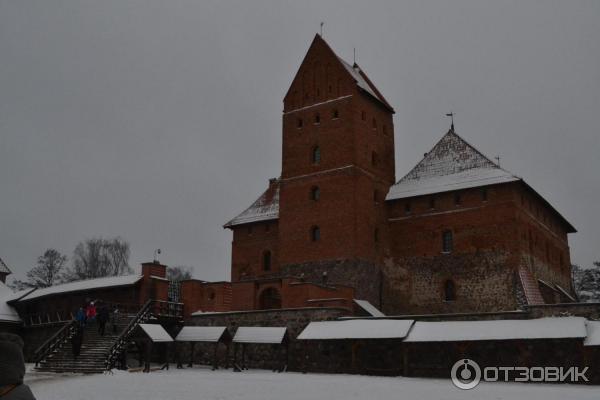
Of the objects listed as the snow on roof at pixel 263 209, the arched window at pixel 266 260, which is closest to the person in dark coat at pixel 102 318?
the arched window at pixel 266 260

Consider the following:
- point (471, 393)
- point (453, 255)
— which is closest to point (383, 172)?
point (453, 255)

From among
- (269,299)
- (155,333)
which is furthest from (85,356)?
(269,299)

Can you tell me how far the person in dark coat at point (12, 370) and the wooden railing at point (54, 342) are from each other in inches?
763

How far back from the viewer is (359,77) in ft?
119

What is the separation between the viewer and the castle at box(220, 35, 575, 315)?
3014 cm

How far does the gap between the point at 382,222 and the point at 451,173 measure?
4.28m

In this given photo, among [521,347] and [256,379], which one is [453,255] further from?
[256,379]

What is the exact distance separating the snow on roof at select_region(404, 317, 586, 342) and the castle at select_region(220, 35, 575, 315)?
24.1ft

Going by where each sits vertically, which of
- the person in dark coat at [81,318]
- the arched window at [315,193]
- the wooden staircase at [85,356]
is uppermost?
the arched window at [315,193]

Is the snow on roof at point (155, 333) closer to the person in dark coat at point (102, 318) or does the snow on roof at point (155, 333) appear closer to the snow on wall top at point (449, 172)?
the person in dark coat at point (102, 318)

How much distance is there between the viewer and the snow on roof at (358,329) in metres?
21.5

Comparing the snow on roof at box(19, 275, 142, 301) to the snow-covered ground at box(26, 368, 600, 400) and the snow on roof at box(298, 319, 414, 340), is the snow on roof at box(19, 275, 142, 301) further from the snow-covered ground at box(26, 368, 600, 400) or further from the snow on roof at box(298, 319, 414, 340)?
the snow on roof at box(298, 319, 414, 340)

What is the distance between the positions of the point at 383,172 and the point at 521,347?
16.3 m

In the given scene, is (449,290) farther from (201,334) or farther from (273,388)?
(273,388)
